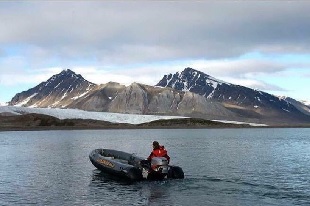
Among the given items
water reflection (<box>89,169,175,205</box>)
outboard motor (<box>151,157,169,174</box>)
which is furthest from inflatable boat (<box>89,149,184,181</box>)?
water reflection (<box>89,169,175,205</box>)

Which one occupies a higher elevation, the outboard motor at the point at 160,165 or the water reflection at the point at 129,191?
the outboard motor at the point at 160,165

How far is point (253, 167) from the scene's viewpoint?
42.3 metres

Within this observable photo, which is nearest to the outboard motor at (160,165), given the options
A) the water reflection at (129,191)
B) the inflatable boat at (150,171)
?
the inflatable boat at (150,171)

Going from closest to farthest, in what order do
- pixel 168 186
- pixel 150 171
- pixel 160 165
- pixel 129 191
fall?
pixel 129 191 → pixel 168 186 → pixel 160 165 → pixel 150 171

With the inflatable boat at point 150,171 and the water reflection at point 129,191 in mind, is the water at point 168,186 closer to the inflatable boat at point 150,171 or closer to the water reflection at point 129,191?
the water reflection at point 129,191

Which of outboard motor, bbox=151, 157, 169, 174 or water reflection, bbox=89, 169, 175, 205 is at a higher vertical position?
outboard motor, bbox=151, 157, 169, 174

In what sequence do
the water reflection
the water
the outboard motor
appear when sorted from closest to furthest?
1. the water reflection
2. the water
3. the outboard motor

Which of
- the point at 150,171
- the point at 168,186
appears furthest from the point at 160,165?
the point at 168,186

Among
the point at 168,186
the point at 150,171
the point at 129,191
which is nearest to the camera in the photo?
the point at 129,191

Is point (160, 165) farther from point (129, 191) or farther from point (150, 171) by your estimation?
point (129, 191)

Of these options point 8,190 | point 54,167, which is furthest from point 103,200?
point 54,167

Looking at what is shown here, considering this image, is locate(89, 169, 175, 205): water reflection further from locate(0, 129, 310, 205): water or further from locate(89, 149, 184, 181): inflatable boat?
locate(89, 149, 184, 181): inflatable boat

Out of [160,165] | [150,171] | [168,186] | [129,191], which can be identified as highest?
[160,165]

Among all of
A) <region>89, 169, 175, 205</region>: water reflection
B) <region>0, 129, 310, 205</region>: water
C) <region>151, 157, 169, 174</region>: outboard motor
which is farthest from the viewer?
<region>151, 157, 169, 174</region>: outboard motor
